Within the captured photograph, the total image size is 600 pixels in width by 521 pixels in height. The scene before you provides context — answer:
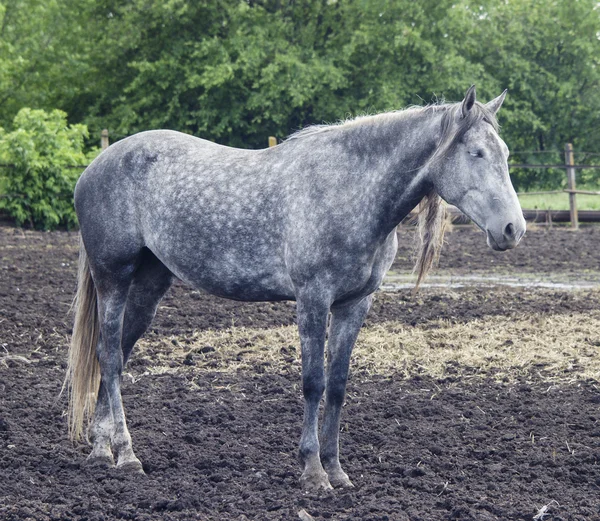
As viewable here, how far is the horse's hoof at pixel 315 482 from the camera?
3803mm

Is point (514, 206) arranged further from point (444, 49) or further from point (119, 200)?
point (444, 49)

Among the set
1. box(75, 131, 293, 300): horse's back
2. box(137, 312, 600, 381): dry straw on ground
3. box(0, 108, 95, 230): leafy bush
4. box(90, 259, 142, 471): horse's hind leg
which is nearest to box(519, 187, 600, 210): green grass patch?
box(0, 108, 95, 230): leafy bush

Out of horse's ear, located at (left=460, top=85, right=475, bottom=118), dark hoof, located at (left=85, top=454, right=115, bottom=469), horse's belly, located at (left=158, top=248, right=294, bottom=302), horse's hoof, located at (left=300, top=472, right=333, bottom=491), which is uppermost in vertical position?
horse's ear, located at (left=460, top=85, right=475, bottom=118)

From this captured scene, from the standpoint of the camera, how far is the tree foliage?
23.2 metres

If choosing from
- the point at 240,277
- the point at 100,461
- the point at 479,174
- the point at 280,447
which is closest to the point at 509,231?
the point at 479,174

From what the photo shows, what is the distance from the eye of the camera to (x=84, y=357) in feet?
15.0

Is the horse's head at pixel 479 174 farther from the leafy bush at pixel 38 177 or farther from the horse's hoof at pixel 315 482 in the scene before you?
the leafy bush at pixel 38 177

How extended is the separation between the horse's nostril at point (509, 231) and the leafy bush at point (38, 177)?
13.4m

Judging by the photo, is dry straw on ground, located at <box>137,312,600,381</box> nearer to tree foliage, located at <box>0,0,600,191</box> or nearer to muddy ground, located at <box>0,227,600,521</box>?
muddy ground, located at <box>0,227,600,521</box>

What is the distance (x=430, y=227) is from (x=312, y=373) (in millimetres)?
997

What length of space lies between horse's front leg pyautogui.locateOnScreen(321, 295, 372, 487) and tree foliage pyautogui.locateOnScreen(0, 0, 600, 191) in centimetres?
1848

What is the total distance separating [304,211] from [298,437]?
4.70 feet

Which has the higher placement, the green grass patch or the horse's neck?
the horse's neck

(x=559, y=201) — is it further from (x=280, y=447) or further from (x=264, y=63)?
(x=280, y=447)
